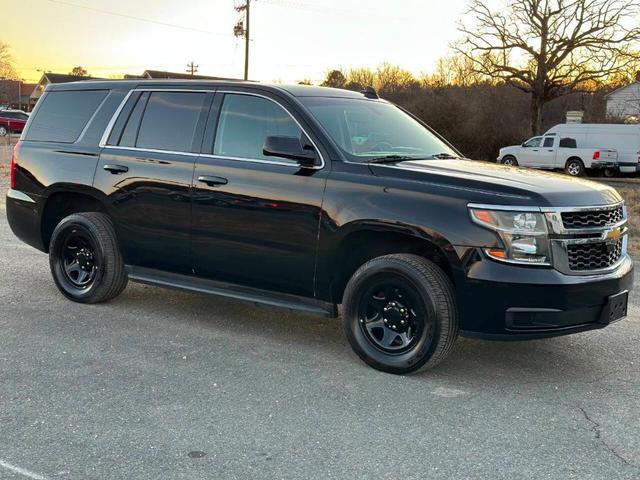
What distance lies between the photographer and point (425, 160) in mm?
5172

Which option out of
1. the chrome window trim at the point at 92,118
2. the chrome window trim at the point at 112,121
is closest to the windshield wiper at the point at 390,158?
the chrome window trim at the point at 112,121

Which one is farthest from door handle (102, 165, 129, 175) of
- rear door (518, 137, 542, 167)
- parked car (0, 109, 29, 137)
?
parked car (0, 109, 29, 137)

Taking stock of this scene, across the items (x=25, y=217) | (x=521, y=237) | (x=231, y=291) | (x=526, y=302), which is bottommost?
(x=231, y=291)

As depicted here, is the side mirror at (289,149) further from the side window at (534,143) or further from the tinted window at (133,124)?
the side window at (534,143)

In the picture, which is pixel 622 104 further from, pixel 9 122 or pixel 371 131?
pixel 371 131

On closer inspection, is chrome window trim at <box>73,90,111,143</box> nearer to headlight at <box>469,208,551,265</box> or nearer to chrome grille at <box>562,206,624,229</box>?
headlight at <box>469,208,551,265</box>

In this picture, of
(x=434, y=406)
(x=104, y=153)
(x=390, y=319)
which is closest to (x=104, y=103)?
(x=104, y=153)

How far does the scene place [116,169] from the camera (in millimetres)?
5812

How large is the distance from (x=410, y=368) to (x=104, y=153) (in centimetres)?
319

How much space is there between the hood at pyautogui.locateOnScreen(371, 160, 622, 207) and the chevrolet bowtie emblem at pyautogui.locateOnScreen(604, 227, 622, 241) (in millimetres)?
187

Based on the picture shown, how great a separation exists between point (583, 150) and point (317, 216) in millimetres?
27798

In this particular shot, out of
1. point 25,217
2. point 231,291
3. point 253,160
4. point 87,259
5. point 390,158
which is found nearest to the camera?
point 390,158

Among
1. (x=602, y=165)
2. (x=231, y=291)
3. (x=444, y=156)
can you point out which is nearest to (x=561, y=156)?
(x=602, y=165)

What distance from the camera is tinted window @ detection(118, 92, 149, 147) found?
5.90 metres
